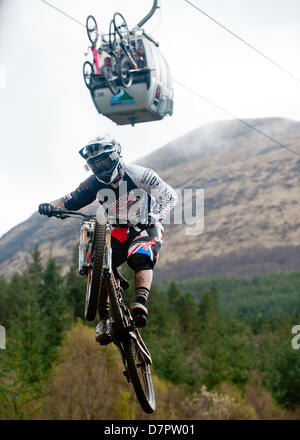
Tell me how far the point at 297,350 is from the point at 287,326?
24339mm

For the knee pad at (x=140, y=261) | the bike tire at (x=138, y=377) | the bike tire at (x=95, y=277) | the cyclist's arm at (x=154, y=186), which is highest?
the cyclist's arm at (x=154, y=186)

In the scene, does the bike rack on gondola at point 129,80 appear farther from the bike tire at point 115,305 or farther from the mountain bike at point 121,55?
the bike tire at point 115,305

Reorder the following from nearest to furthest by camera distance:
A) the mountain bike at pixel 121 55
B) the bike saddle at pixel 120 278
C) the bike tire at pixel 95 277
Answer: the bike tire at pixel 95 277 → the bike saddle at pixel 120 278 → the mountain bike at pixel 121 55

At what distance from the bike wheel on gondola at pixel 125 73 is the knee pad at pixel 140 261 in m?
6.24

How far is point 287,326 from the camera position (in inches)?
3137

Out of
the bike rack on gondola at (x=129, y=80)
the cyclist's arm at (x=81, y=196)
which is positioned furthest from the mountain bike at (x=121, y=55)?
the cyclist's arm at (x=81, y=196)

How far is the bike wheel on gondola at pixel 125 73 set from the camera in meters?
12.6

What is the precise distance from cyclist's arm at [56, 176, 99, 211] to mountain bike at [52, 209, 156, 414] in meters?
0.67

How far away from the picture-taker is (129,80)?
13594mm

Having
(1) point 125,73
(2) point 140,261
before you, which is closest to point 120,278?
(2) point 140,261

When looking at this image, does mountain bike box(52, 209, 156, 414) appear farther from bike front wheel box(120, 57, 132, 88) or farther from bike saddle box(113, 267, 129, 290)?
bike front wheel box(120, 57, 132, 88)

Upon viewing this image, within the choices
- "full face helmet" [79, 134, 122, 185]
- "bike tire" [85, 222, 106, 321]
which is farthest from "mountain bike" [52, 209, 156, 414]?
"full face helmet" [79, 134, 122, 185]
